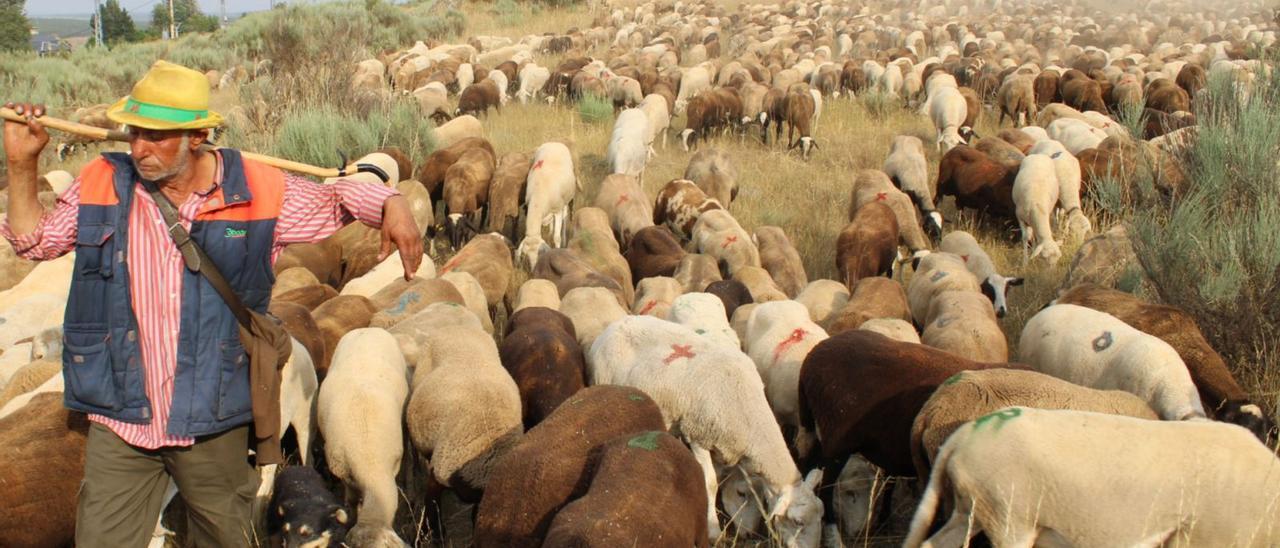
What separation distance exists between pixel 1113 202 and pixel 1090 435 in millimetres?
6329

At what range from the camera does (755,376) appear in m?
6.20

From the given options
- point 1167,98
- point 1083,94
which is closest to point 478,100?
point 1083,94

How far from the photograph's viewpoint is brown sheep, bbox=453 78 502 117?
2211cm

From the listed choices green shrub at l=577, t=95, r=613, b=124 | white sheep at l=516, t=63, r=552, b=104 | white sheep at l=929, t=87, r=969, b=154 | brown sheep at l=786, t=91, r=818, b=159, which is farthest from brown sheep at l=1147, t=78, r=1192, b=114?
white sheep at l=516, t=63, r=552, b=104

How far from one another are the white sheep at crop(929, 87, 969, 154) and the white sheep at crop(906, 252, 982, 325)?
25.8 feet

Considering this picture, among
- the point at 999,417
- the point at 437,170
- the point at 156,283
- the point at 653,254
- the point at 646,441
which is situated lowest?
the point at 653,254

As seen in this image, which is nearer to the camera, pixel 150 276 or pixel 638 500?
pixel 150 276

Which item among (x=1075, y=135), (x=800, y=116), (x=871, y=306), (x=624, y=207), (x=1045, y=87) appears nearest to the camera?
(x=871, y=306)

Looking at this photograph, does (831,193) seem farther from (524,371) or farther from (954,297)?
(524,371)

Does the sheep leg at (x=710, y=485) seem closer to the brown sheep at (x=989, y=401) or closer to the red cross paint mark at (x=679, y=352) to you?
the red cross paint mark at (x=679, y=352)

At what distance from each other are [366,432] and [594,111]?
53.7 ft

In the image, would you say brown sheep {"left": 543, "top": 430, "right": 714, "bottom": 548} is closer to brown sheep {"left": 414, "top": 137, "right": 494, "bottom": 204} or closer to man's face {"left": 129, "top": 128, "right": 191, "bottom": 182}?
man's face {"left": 129, "top": 128, "right": 191, "bottom": 182}

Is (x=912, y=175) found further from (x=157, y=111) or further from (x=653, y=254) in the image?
(x=157, y=111)

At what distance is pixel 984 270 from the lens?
10297mm
